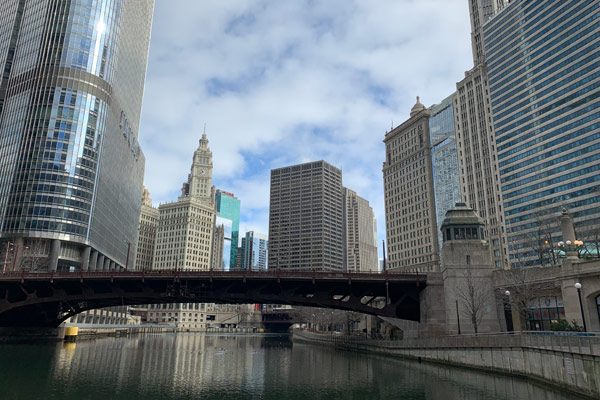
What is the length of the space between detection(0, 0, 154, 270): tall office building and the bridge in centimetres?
3177

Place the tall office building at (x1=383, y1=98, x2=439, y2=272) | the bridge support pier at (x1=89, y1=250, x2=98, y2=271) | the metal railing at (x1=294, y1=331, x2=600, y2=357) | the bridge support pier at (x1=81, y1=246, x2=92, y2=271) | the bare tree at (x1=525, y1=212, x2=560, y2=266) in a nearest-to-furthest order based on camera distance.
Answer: the metal railing at (x1=294, y1=331, x2=600, y2=357)
the bare tree at (x1=525, y1=212, x2=560, y2=266)
the bridge support pier at (x1=81, y1=246, x2=92, y2=271)
the bridge support pier at (x1=89, y1=250, x2=98, y2=271)
the tall office building at (x1=383, y1=98, x2=439, y2=272)

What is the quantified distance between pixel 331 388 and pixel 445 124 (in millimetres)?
148536

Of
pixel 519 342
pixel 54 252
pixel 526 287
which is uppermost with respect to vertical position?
pixel 54 252

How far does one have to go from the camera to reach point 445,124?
570 ft

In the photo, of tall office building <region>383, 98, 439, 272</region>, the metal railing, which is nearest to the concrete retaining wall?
the metal railing

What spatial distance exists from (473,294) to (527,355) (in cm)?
1858

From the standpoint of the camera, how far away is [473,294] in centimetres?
6088

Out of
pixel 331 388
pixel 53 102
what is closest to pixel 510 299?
pixel 331 388

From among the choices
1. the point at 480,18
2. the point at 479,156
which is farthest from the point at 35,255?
the point at 480,18

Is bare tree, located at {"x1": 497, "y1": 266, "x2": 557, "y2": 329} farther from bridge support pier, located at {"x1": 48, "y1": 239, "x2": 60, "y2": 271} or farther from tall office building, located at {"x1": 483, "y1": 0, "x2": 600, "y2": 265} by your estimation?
bridge support pier, located at {"x1": 48, "y1": 239, "x2": 60, "y2": 271}

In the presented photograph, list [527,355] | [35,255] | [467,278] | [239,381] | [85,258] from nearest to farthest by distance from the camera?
[527,355], [239,381], [467,278], [35,255], [85,258]

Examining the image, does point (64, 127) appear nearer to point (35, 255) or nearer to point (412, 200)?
point (35, 255)

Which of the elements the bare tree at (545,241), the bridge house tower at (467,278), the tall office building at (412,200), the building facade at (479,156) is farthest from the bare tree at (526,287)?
the tall office building at (412,200)

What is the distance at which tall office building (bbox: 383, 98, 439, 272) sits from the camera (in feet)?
554
